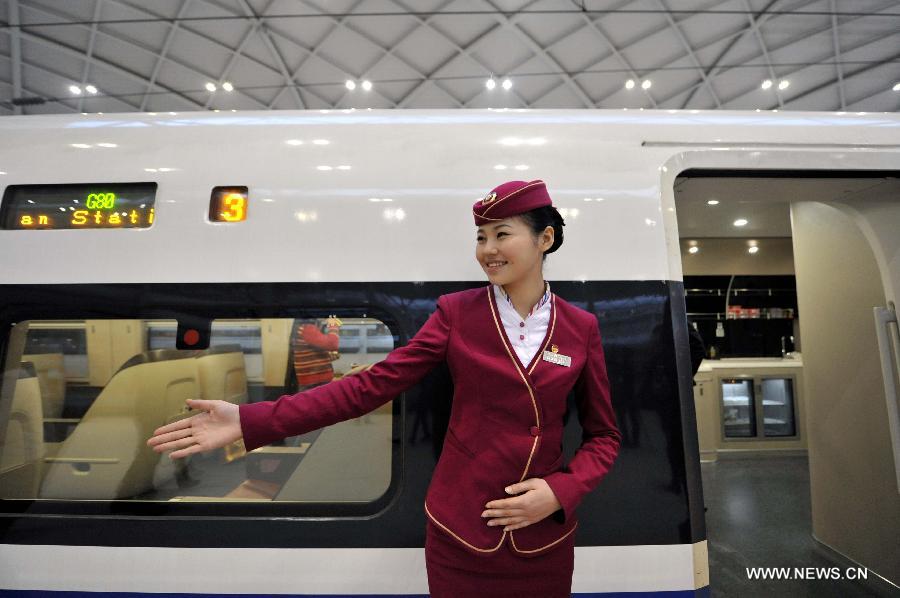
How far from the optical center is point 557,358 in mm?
1270

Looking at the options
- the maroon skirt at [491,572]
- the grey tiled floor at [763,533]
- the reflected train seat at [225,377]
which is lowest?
the grey tiled floor at [763,533]

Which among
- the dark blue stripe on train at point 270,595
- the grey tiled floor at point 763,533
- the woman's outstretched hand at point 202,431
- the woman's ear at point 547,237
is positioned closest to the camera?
the woman's outstretched hand at point 202,431

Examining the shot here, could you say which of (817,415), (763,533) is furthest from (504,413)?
(763,533)

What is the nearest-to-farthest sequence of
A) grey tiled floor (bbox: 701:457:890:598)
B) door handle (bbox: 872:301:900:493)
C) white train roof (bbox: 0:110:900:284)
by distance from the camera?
white train roof (bbox: 0:110:900:284) < door handle (bbox: 872:301:900:493) < grey tiled floor (bbox: 701:457:890:598)

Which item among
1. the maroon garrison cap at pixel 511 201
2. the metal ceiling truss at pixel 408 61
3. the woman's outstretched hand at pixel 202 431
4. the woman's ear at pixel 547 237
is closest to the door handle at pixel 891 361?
the woman's ear at pixel 547 237

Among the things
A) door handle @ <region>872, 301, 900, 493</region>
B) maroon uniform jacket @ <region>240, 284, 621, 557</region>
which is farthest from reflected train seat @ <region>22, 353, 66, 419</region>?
door handle @ <region>872, 301, 900, 493</region>

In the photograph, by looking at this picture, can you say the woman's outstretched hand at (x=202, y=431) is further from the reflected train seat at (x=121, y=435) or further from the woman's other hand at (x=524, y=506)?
the reflected train seat at (x=121, y=435)

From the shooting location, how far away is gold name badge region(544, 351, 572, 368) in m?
1.26

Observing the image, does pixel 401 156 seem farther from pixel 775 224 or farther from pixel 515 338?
pixel 775 224

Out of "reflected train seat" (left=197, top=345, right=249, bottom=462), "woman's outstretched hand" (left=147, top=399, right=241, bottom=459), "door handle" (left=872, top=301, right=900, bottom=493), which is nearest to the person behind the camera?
"woman's outstretched hand" (left=147, top=399, right=241, bottom=459)

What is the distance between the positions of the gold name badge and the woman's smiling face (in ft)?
0.73

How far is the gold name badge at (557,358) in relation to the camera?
1264 millimetres

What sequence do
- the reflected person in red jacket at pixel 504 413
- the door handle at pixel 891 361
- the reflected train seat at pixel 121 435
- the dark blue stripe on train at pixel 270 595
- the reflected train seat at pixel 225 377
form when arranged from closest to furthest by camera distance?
the reflected person in red jacket at pixel 504 413
the dark blue stripe on train at pixel 270 595
the reflected train seat at pixel 121 435
the reflected train seat at pixel 225 377
the door handle at pixel 891 361

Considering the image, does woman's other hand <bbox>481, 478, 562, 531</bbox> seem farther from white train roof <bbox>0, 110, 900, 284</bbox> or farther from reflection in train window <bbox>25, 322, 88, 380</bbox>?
reflection in train window <bbox>25, 322, 88, 380</bbox>
